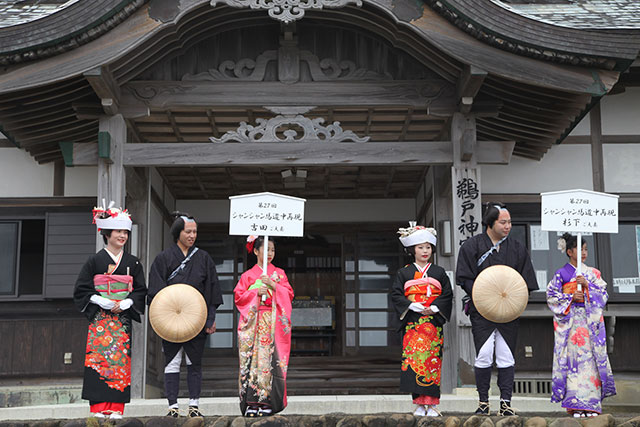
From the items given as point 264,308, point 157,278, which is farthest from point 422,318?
point 157,278

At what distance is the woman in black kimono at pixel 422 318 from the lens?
23.3 feet

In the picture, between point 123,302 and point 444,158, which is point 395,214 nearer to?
point 444,158

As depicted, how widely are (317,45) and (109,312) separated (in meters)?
4.39

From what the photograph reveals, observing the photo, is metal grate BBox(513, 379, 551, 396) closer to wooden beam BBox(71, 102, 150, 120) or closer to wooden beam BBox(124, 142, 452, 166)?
wooden beam BBox(124, 142, 452, 166)

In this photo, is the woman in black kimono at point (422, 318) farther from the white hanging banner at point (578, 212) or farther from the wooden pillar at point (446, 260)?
the wooden pillar at point (446, 260)

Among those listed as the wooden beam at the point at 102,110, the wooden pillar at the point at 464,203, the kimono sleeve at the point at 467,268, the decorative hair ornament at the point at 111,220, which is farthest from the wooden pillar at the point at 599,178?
the decorative hair ornament at the point at 111,220

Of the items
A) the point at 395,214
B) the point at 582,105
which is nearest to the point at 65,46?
the point at 582,105

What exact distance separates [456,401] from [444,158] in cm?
276

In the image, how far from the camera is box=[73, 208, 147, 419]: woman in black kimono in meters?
6.88

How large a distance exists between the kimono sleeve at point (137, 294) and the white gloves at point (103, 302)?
0.67 feet

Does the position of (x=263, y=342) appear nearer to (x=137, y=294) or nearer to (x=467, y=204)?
(x=137, y=294)

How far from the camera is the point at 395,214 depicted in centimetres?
1401

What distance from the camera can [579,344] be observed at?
7.34m

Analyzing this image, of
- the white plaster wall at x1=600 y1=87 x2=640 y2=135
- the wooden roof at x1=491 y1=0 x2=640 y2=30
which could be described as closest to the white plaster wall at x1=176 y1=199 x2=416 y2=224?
the white plaster wall at x1=600 y1=87 x2=640 y2=135
